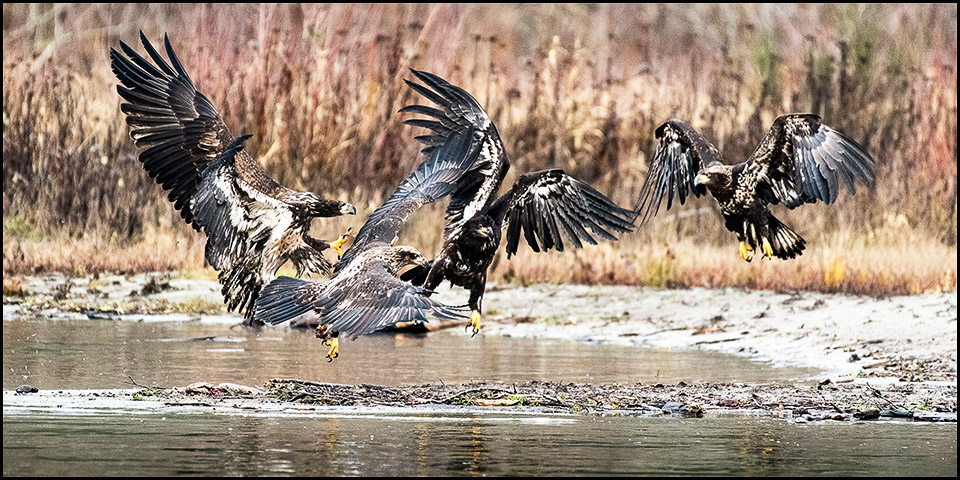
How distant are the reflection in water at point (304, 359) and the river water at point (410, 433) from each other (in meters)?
0.03

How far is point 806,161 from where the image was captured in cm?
1096

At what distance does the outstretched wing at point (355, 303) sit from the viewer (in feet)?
28.0

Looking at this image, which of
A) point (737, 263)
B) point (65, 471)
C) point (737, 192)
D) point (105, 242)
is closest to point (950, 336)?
point (737, 192)

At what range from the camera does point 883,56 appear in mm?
20516

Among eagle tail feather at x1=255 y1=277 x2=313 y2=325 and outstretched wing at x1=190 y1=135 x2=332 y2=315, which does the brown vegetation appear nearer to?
outstretched wing at x1=190 y1=135 x2=332 y2=315

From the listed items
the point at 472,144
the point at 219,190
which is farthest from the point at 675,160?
the point at 219,190

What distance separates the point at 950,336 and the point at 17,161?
1130 centimetres

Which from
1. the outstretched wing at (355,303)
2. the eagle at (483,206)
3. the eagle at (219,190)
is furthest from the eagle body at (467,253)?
the outstretched wing at (355,303)

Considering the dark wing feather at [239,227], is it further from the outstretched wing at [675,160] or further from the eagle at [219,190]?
the outstretched wing at [675,160]

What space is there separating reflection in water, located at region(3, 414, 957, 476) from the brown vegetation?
270 inches

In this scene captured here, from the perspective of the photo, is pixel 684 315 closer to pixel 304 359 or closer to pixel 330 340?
pixel 304 359

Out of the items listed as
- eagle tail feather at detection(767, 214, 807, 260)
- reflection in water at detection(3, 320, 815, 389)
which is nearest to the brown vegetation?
reflection in water at detection(3, 320, 815, 389)

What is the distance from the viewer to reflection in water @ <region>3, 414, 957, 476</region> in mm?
7562

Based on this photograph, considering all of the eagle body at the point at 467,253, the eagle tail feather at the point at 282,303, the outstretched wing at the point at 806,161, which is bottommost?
the eagle tail feather at the point at 282,303
